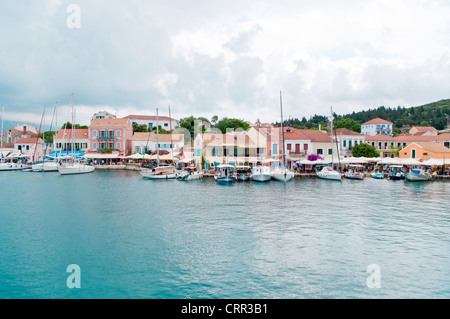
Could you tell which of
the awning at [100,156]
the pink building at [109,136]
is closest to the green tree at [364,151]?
the awning at [100,156]

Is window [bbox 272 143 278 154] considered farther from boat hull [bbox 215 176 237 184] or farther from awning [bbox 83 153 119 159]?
awning [bbox 83 153 119 159]

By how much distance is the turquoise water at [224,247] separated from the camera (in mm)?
11617

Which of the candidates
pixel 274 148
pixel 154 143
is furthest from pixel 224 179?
pixel 154 143

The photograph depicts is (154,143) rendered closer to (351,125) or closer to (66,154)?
(66,154)

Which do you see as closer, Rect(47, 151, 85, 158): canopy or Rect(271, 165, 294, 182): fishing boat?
Rect(271, 165, 294, 182): fishing boat

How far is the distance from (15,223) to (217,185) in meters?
22.9

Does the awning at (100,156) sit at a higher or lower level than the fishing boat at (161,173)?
higher

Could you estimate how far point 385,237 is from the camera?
17.5 m

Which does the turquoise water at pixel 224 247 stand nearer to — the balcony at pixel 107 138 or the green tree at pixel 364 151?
the green tree at pixel 364 151

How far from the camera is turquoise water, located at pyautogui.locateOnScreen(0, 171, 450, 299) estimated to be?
38.1ft

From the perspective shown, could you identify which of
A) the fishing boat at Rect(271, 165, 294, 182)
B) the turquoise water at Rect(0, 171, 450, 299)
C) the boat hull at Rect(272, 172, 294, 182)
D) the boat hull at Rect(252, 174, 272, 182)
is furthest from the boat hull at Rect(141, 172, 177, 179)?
the turquoise water at Rect(0, 171, 450, 299)

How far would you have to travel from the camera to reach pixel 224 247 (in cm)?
1555
